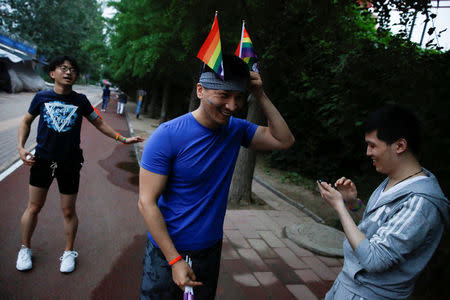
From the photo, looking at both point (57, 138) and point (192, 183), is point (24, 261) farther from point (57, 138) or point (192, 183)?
point (192, 183)

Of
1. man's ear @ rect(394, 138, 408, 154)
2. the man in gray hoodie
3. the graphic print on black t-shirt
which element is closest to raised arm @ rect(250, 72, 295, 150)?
the man in gray hoodie

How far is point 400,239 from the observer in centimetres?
149

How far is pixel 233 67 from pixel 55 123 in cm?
221

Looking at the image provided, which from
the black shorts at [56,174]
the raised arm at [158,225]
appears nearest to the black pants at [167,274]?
the raised arm at [158,225]

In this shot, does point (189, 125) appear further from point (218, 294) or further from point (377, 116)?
point (218, 294)

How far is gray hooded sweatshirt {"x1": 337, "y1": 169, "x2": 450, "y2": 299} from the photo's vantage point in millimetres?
1491

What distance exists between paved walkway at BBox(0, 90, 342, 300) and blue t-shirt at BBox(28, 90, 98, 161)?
4.47 ft

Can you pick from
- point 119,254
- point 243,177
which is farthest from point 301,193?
point 119,254

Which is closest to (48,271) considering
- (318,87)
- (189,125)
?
(189,125)

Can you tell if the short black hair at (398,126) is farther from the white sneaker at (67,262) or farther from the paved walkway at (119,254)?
the white sneaker at (67,262)

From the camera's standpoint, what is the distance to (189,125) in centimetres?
180

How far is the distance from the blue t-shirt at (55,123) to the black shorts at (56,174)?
7 centimetres

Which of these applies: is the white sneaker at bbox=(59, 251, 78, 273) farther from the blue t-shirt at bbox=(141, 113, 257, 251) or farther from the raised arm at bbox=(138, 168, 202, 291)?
the raised arm at bbox=(138, 168, 202, 291)

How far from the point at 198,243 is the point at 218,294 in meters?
1.86
